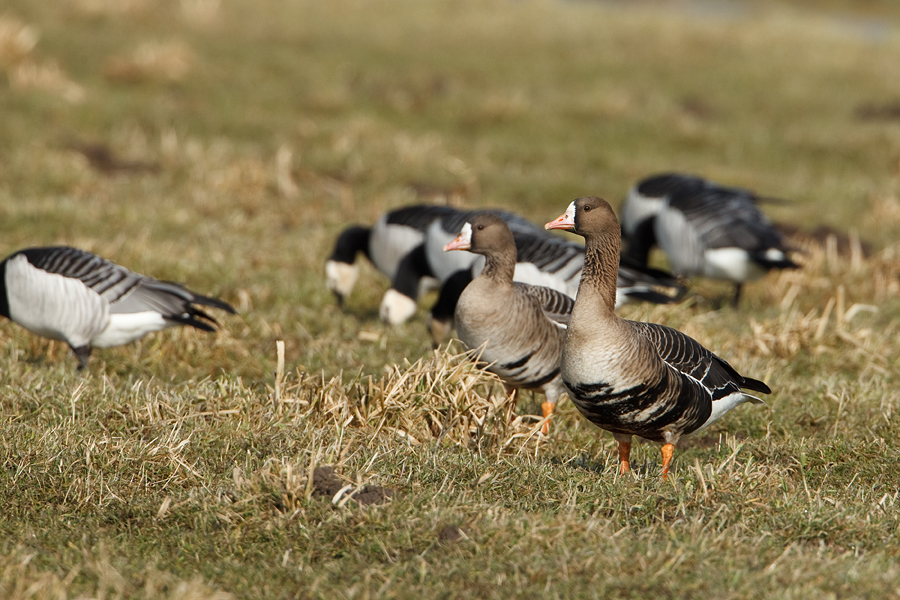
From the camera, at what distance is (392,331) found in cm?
750

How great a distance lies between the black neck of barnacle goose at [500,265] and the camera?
19.1ft

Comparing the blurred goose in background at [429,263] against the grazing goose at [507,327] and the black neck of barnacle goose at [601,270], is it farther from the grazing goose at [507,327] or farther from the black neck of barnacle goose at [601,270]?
the black neck of barnacle goose at [601,270]

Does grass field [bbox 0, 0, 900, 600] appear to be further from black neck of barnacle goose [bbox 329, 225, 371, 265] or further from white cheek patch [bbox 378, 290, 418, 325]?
white cheek patch [bbox 378, 290, 418, 325]

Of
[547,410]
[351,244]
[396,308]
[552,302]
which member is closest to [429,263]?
[396,308]

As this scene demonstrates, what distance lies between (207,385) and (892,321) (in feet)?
18.5

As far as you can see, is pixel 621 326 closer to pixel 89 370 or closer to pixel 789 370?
pixel 789 370

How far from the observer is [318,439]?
473cm

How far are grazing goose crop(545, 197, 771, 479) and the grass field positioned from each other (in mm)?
264

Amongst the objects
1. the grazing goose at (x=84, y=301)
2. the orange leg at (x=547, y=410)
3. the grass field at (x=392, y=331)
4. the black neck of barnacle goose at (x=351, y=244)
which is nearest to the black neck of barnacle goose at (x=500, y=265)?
the grass field at (x=392, y=331)

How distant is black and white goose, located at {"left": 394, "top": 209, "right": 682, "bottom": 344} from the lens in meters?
7.10

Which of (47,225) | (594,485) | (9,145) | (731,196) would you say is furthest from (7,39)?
(594,485)

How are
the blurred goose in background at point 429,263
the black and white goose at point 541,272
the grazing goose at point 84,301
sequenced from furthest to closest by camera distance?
the blurred goose in background at point 429,263
the black and white goose at point 541,272
the grazing goose at point 84,301

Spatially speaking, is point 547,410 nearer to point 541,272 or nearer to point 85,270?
point 541,272

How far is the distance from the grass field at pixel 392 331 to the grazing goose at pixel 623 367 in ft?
0.87
